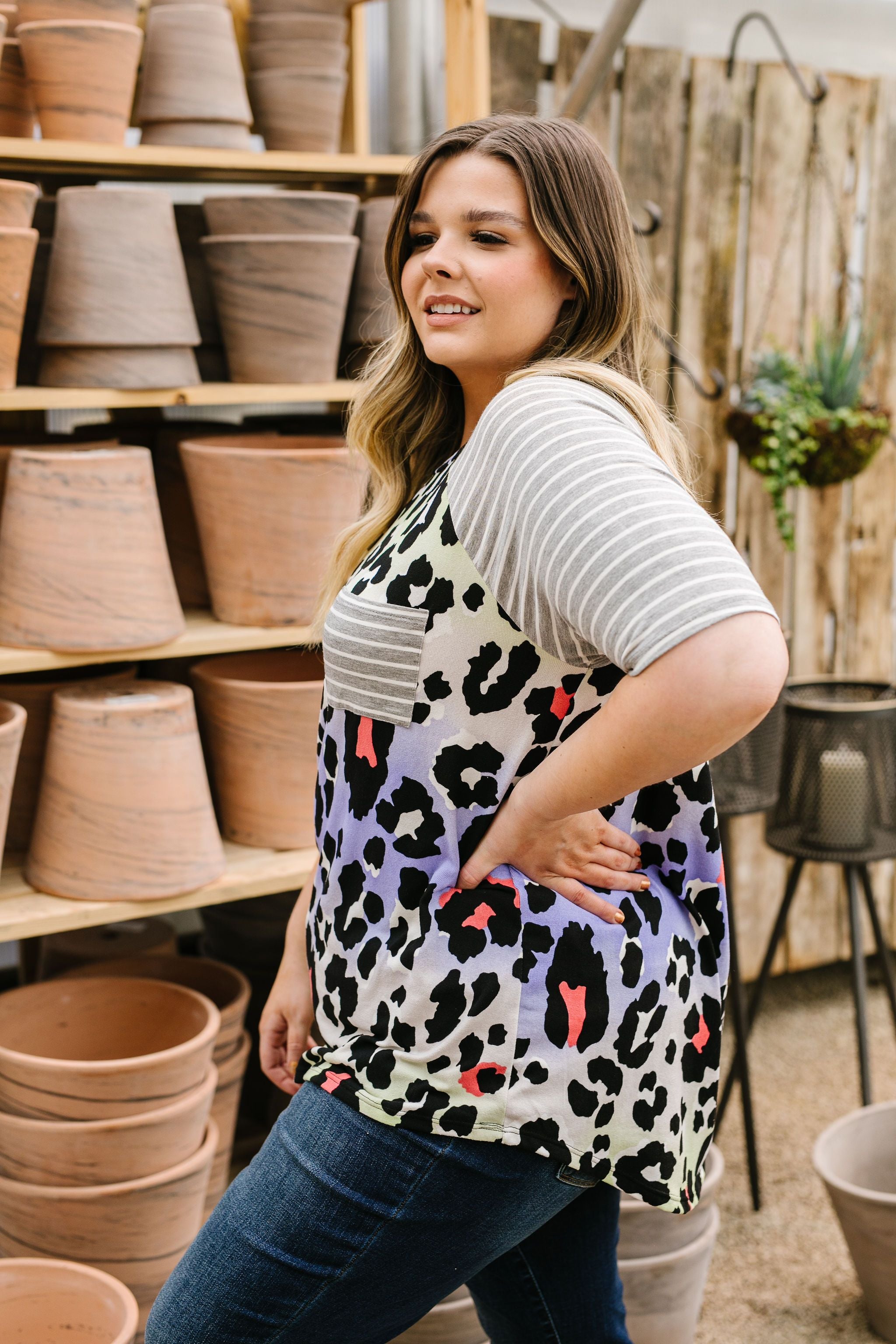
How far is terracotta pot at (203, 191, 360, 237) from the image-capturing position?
190 centimetres

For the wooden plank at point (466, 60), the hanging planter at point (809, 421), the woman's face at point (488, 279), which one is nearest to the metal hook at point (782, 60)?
the hanging planter at point (809, 421)

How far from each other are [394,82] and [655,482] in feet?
6.05

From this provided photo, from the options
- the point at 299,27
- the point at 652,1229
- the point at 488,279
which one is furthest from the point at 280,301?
the point at 652,1229

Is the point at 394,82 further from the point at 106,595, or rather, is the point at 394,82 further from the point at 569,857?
the point at 569,857

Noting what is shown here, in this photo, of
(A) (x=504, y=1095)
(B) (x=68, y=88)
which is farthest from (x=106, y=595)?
(A) (x=504, y=1095)

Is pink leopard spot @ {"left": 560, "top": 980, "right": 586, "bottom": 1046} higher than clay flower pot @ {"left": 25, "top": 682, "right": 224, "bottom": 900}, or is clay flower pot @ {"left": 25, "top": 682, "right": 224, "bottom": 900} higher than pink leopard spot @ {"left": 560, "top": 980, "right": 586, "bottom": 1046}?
pink leopard spot @ {"left": 560, "top": 980, "right": 586, "bottom": 1046}

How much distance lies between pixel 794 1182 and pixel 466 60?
210cm

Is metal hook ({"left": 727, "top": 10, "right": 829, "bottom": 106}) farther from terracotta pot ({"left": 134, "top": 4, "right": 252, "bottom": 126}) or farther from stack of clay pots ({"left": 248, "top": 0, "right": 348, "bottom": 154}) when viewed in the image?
terracotta pot ({"left": 134, "top": 4, "right": 252, "bottom": 126})

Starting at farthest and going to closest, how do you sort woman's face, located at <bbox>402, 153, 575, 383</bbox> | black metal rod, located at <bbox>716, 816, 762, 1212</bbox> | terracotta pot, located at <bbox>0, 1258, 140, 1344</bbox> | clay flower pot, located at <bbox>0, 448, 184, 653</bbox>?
black metal rod, located at <bbox>716, 816, 762, 1212</bbox> → clay flower pot, located at <bbox>0, 448, 184, 653</bbox> → terracotta pot, located at <bbox>0, 1258, 140, 1344</bbox> → woman's face, located at <bbox>402, 153, 575, 383</bbox>

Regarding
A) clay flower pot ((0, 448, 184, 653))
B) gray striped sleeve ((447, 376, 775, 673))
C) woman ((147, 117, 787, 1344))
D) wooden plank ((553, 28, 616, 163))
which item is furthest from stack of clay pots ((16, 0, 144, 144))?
gray striped sleeve ((447, 376, 775, 673))

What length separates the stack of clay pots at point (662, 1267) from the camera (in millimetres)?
1896

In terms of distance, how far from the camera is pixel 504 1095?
1.03 m

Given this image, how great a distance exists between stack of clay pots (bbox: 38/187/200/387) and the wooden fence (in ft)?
3.20

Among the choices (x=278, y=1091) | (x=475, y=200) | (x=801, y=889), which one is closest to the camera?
(x=475, y=200)
